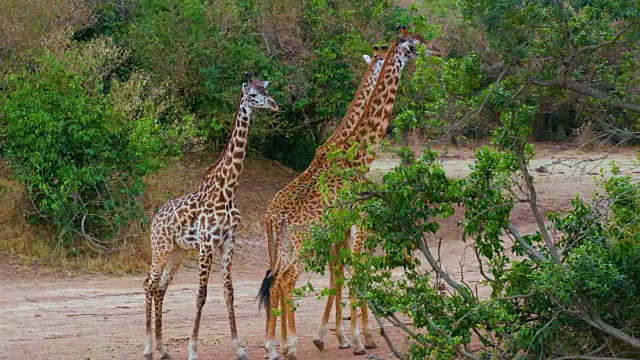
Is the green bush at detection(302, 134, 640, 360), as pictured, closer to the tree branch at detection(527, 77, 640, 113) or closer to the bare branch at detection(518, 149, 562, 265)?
the bare branch at detection(518, 149, 562, 265)

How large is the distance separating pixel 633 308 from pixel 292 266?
312cm

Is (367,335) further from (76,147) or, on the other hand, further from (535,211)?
(76,147)

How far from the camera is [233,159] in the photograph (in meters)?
9.33

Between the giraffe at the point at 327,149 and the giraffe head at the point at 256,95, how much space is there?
61cm

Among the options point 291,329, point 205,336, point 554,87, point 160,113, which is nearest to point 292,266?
point 291,329

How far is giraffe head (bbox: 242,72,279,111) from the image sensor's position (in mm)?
9336

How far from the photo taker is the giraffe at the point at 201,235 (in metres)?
8.86

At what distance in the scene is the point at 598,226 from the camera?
7250 millimetres

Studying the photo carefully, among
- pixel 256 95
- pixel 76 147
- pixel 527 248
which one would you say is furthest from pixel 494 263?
pixel 76 147

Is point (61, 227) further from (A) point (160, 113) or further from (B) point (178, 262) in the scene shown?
(B) point (178, 262)

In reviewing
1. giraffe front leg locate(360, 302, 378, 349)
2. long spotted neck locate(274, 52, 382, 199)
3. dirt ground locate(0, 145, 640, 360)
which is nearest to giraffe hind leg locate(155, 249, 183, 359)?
dirt ground locate(0, 145, 640, 360)

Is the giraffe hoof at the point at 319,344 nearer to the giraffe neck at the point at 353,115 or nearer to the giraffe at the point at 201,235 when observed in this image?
the giraffe at the point at 201,235

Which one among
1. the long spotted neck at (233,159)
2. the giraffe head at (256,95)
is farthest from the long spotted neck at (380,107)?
the long spotted neck at (233,159)

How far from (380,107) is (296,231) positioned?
1565mm
